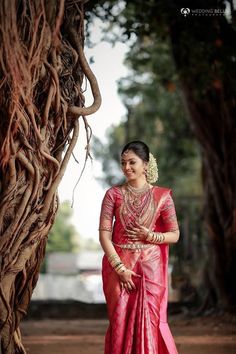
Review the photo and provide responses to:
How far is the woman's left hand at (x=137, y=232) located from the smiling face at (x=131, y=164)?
316mm

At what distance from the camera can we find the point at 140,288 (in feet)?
14.1

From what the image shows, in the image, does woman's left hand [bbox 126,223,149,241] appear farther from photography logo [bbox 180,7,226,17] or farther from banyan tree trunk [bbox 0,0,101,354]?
photography logo [bbox 180,7,226,17]

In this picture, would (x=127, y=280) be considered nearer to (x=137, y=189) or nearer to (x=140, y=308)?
(x=140, y=308)

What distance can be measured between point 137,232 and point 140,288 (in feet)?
1.15

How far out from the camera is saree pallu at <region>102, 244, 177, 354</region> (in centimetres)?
423

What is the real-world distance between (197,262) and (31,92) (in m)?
12.5

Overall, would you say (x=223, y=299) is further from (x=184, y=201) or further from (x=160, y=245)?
(x=184, y=201)

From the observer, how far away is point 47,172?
4344 millimetres

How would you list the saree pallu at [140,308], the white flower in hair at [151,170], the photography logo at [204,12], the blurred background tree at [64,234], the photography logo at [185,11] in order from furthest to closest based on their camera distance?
the blurred background tree at [64,234] < the photography logo at [185,11] < the photography logo at [204,12] < the white flower in hair at [151,170] < the saree pallu at [140,308]

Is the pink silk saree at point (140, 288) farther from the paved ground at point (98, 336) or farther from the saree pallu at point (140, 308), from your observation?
the paved ground at point (98, 336)

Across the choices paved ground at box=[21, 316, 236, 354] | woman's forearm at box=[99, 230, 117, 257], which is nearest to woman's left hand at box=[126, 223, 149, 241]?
woman's forearm at box=[99, 230, 117, 257]

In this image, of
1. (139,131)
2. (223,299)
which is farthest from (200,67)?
(139,131)

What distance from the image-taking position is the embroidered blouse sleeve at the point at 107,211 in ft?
14.3

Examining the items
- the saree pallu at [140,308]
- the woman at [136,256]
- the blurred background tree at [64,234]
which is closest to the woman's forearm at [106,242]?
the woman at [136,256]
